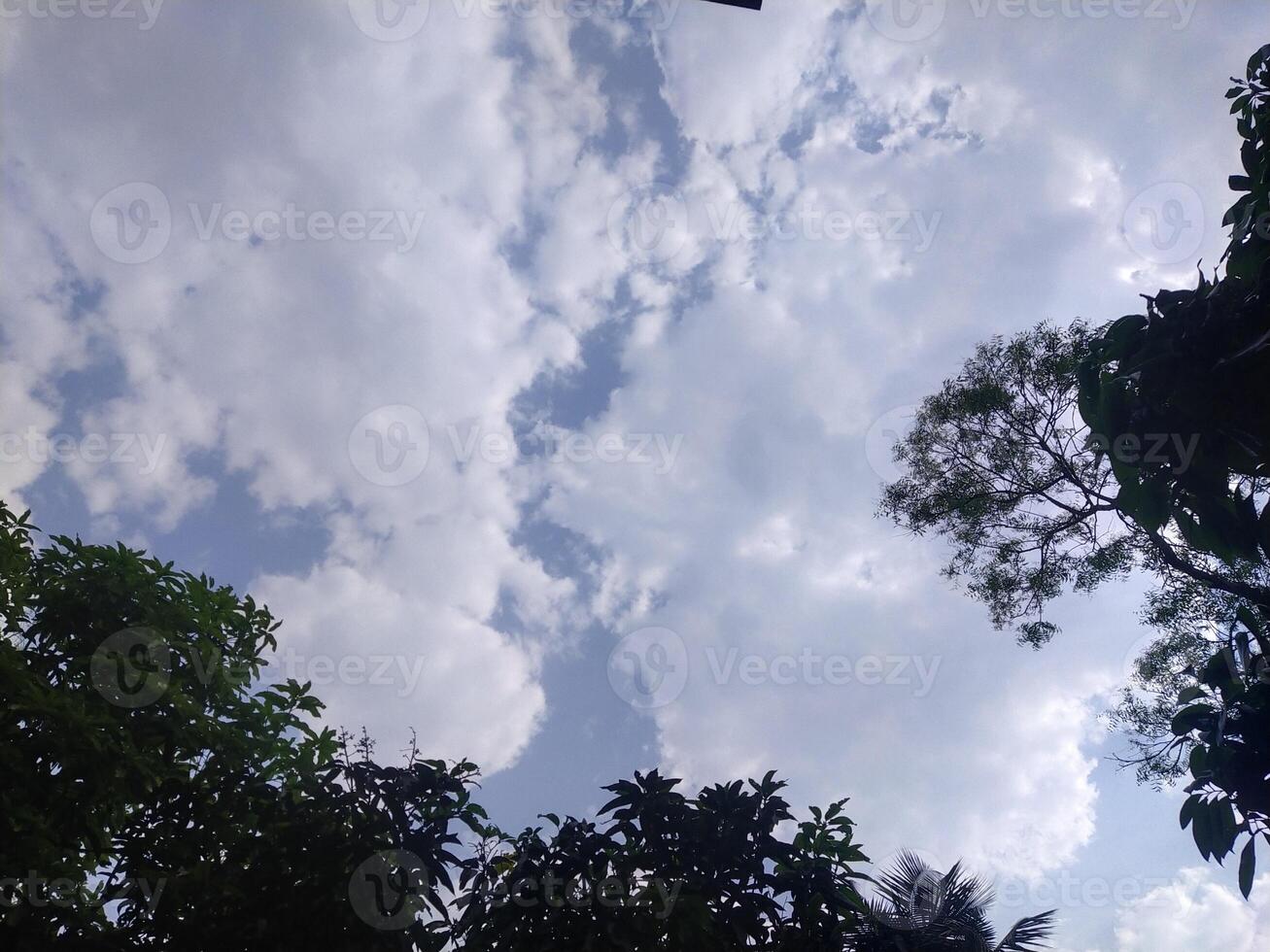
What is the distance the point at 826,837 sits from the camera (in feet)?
25.3

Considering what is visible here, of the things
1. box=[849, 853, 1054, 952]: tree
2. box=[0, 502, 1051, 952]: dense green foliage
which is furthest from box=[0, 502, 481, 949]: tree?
box=[849, 853, 1054, 952]: tree

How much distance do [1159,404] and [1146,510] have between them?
3.48ft

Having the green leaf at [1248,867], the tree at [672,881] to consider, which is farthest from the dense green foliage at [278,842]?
the green leaf at [1248,867]

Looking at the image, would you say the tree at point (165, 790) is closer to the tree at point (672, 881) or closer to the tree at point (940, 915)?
the tree at point (672, 881)

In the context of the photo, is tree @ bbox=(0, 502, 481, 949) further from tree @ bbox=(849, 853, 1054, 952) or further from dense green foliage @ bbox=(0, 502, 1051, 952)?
tree @ bbox=(849, 853, 1054, 952)

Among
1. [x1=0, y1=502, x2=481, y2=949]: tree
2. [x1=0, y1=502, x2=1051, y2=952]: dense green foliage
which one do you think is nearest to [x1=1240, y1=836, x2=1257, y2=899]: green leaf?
[x1=0, y1=502, x2=1051, y2=952]: dense green foliage

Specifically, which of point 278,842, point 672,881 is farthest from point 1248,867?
point 278,842

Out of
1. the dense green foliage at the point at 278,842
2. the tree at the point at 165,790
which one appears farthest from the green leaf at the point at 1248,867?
the tree at the point at 165,790

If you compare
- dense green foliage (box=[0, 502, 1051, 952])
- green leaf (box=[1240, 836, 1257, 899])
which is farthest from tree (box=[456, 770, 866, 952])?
green leaf (box=[1240, 836, 1257, 899])

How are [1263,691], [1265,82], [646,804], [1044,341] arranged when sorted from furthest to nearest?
[1044,341] → [646,804] → [1265,82] → [1263,691]

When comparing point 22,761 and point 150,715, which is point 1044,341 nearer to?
point 150,715

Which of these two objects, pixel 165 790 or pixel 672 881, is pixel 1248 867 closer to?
pixel 672 881

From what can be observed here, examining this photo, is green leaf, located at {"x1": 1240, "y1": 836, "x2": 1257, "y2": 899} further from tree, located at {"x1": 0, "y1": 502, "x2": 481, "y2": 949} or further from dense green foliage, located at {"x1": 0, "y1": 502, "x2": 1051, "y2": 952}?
tree, located at {"x1": 0, "y1": 502, "x2": 481, "y2": 949}

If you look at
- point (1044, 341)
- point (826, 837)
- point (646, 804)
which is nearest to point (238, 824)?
point (646, 804)
